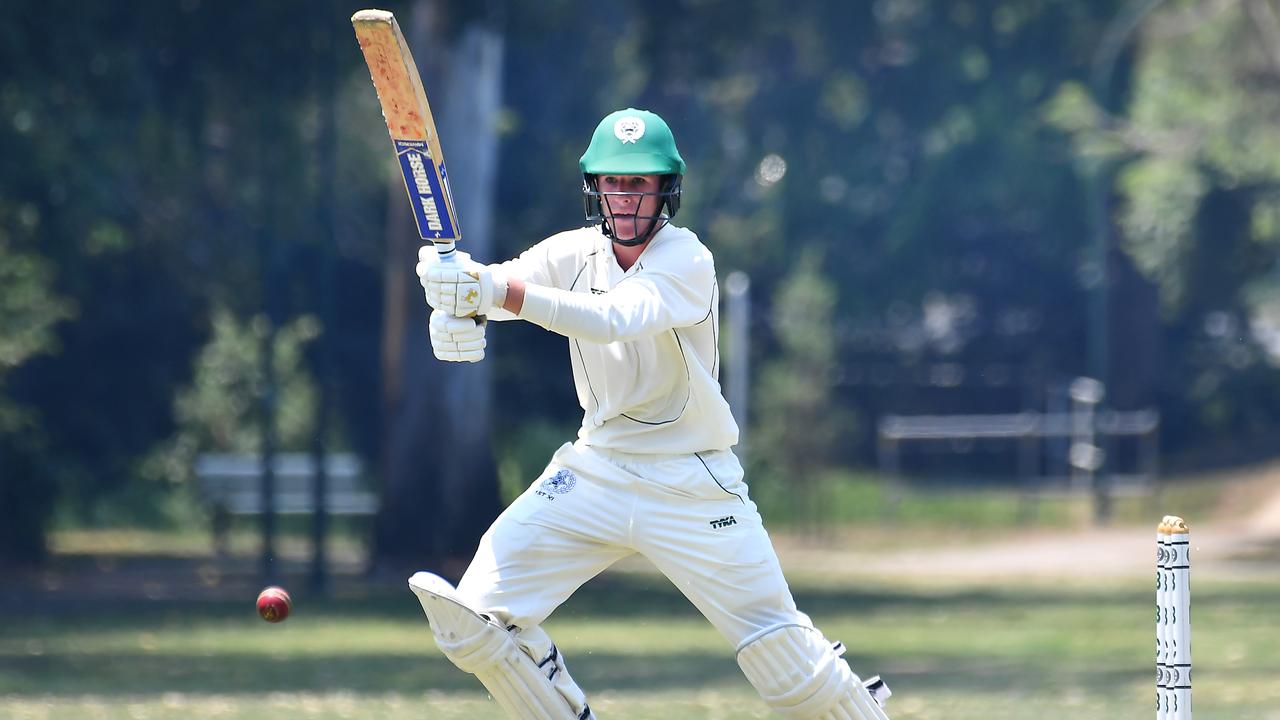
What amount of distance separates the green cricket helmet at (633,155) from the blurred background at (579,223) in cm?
536

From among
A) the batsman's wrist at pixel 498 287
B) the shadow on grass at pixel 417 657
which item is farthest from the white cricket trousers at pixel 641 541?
the shadow on grass at pixel 417 657

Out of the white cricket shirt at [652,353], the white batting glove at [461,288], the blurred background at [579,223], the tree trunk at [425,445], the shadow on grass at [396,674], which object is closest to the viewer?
the white batting glove at [461,288]

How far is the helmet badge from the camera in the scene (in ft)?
21.5

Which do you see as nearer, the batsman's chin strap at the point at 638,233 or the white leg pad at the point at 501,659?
the white leg pad at the point at 501,659

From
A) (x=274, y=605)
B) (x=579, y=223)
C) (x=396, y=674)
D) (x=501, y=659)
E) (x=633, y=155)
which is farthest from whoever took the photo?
(x=579, y=223)

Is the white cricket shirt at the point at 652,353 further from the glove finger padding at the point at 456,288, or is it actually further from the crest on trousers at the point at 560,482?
the glove finger padding at the point at 456,288

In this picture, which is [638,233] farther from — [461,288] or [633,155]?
[461,288]

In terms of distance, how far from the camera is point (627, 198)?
21.7 ft

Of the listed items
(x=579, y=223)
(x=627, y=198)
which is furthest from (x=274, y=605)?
(x=579, y=223)

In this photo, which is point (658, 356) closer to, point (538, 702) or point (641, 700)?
point (538, 702)

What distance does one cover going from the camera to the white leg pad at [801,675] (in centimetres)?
646

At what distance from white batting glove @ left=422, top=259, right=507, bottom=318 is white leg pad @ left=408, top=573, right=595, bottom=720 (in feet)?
2.78

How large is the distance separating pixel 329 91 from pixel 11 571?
20.5 ft

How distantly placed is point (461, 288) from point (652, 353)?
2.76 ft
